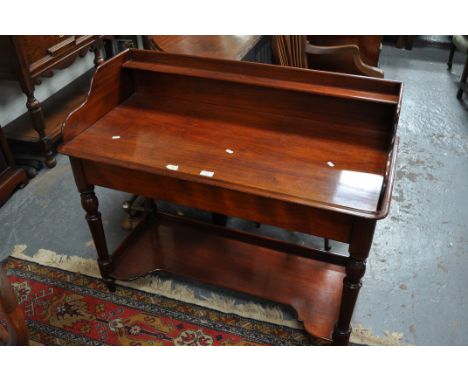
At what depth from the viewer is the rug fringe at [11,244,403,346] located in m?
1.85

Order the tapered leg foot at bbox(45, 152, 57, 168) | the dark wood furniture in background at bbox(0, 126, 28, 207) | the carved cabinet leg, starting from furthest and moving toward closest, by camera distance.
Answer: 1. the tapered leg foot at bbox(45, 152, 57, 168)
2. the dark wood furniture in background at bbox(0, 126, 28, 207)
3. the carved cabinet leg

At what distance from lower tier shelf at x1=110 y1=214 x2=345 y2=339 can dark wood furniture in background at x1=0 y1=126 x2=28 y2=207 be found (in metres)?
0.97

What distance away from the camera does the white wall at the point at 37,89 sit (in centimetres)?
306

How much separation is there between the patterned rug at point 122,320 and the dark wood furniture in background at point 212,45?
4.22ft

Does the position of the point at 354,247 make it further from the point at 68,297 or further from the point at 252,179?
the point at 68,297

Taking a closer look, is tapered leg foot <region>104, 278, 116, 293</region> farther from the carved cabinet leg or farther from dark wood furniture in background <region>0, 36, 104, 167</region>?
dark wood furniture in background <region>0, 36, 104, 167</region>

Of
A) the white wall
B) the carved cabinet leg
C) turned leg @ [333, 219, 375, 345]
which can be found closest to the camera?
turned leg @ [333, 219, 375, 345]

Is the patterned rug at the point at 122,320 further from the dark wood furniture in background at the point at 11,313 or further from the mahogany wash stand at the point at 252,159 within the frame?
the dark wood furniture in background at the point at 11,313

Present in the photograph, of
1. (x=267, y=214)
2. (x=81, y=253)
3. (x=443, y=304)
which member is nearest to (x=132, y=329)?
(x=81, y=253)

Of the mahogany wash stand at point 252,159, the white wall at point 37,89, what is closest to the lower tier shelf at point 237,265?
the mahogany wash stand at point 252,159

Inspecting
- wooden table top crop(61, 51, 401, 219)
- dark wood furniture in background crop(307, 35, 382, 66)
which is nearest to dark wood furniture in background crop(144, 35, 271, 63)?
dark wood furniture in background crop(307, 35, 382, 66)

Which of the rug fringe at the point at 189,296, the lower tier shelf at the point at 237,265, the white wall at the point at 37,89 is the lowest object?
the rug fringe at the point at 189,296

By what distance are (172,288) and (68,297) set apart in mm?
478

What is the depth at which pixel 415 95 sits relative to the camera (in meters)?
3.76
